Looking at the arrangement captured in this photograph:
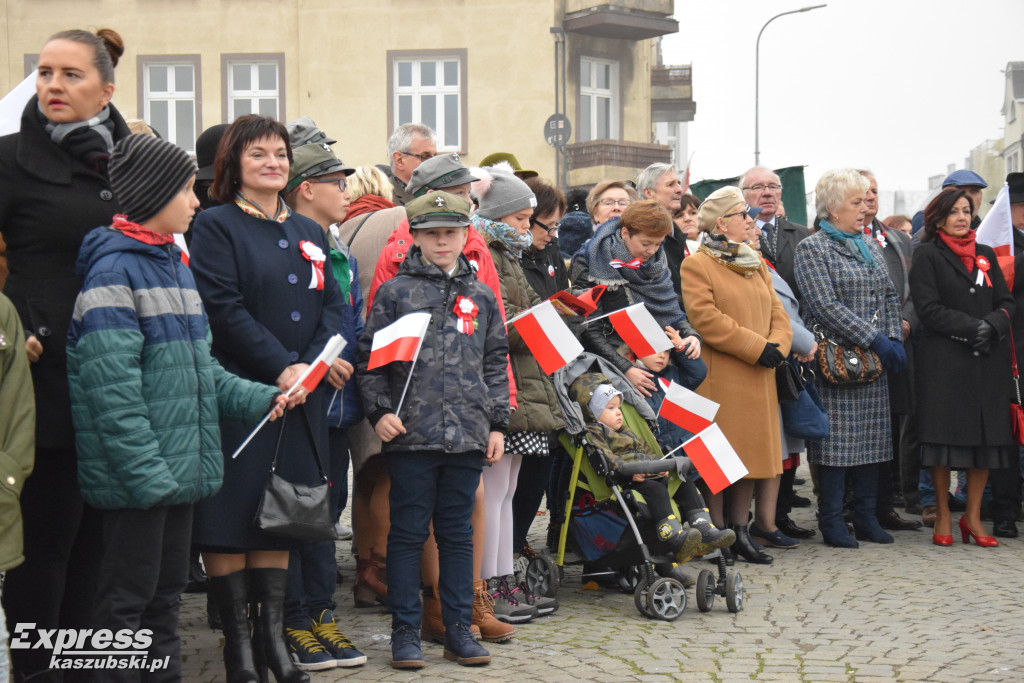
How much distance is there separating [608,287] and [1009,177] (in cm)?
420

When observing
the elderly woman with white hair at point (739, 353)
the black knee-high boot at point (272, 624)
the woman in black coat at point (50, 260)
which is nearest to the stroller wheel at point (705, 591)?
the elderly woman with white hair at point (739, 353)

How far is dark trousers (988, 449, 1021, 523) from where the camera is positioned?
9008 mm

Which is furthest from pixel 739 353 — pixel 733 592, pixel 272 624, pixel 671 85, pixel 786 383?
pixel 671 85

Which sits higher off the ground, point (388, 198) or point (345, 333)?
point (388, 198)

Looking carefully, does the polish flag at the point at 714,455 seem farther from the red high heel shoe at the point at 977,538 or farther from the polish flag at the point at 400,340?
the red high heel shoe at the point at 977,538

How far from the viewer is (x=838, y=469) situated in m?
8.62

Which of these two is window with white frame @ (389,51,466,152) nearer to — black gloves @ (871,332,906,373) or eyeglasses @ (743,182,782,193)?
eyeglasses @ (743,182,782,193)

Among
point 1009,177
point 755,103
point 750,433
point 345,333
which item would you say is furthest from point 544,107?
point 345,333

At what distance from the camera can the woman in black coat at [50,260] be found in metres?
4.41

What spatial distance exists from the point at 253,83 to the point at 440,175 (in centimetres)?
2422

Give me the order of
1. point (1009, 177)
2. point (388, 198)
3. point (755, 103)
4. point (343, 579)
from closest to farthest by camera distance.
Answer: point (388, 198)
point (343, 579)
point (1009, 177)
point (755, 103)

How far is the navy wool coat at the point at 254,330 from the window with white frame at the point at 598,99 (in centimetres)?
2556

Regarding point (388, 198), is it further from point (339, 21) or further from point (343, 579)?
point (339, 21)

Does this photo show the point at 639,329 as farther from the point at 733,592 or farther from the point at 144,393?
the point at 144,393
